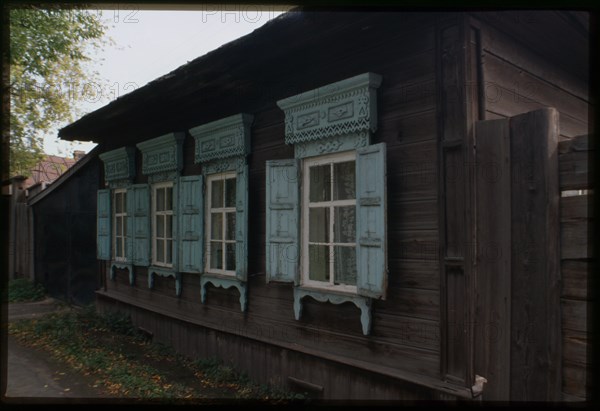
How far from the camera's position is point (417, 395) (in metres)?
3.30

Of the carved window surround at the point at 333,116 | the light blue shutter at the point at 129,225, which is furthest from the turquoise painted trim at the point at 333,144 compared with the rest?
the light blue shutter at the point at 129,225

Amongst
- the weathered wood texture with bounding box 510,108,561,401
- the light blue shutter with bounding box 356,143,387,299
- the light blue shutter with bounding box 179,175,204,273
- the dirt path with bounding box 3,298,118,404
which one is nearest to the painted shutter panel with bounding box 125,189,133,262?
the light blue shutter with bounding box 179,175,204,273

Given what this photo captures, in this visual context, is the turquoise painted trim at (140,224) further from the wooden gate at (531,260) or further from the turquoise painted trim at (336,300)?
the wooden gate at (531,260)

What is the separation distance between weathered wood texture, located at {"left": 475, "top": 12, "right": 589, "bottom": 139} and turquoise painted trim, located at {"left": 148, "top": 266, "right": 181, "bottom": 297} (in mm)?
4804

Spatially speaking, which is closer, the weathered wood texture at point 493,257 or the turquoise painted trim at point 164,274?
the weathered wood texture at point 493,257

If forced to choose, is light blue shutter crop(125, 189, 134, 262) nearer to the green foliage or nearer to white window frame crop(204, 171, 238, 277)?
white window frame crop(204, 171, 238, 277)

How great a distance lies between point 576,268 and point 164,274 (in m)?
5.59

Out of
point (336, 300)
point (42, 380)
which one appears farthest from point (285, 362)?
point (42, 380)

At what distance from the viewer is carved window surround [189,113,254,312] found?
5020mm

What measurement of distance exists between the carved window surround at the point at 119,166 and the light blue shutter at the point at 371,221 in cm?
538

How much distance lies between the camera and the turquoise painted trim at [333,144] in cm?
372

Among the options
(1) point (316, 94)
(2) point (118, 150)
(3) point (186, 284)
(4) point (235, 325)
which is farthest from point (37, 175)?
(1) point (316, 94)

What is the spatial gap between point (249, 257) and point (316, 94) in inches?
82.1

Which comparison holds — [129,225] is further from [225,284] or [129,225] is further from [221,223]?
[225,284]
